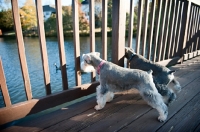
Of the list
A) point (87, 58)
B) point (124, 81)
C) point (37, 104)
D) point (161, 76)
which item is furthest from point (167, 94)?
point (37, 104)

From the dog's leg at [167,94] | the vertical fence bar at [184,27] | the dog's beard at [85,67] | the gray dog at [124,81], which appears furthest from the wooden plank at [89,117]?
the vertical fence bar at [184,27]

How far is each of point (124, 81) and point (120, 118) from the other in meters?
0.47

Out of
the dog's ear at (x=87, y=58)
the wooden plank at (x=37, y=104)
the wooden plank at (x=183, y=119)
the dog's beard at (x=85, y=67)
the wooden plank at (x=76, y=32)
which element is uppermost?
the wooden plank at (x=76, y=32)

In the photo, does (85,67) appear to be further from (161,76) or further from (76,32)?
(161,76)

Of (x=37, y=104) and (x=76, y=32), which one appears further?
(x=76, y=32)

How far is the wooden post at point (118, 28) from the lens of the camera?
2.14m

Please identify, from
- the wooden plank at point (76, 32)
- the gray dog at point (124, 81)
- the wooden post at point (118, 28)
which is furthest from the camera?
the wooden post at point (118, 28)

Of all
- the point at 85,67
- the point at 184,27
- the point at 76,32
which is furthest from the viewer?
the point at 184,27

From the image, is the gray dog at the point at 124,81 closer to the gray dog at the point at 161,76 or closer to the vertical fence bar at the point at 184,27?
the gray dog at the point at 161,76

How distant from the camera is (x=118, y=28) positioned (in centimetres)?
221

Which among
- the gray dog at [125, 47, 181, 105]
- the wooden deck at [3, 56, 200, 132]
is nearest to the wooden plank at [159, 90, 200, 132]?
the wooden deck at [3, 56, 200, 132]

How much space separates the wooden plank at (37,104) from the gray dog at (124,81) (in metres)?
0.38

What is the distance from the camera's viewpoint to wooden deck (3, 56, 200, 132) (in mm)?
1538

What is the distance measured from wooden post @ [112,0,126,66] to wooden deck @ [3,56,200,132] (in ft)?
2.45
